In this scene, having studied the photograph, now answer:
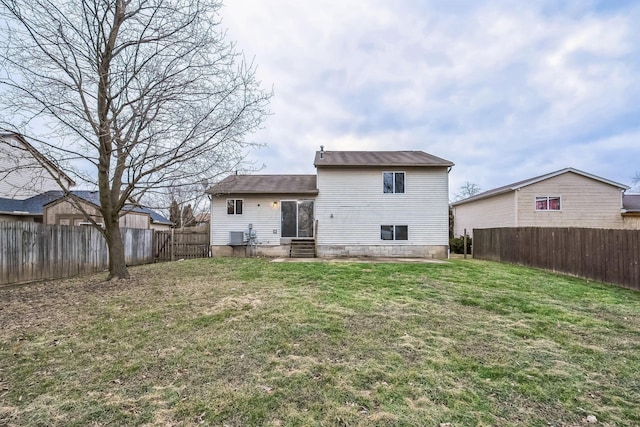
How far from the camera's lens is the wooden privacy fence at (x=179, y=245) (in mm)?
15188

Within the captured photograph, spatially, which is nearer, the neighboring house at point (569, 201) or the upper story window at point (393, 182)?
the upper story window at point (393, 182)

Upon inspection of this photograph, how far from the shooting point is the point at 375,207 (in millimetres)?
14945

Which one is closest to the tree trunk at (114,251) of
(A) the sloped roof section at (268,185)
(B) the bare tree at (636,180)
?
(A) the sloped roof section at (268,185)

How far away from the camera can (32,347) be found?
3.88 meters

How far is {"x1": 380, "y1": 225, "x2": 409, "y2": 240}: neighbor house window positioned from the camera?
14930 mm

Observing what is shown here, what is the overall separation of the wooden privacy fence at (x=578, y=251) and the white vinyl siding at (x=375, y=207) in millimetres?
2945

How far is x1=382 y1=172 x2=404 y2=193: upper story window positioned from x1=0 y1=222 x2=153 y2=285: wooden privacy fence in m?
11.8

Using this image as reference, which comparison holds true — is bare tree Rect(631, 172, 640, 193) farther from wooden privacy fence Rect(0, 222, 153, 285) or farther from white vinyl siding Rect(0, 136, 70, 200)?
white vinyl siding Rect(0, 136, 70, 200)

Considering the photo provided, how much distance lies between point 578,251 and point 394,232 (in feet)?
22.5

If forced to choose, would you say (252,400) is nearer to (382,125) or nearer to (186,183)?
(186,183)

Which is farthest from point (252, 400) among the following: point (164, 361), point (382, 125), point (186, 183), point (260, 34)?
point (382, 125)

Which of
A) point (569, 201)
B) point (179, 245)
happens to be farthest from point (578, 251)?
point (179, 245)

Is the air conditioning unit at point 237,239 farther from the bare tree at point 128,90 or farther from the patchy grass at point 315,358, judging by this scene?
the patchy grass at point 315,358

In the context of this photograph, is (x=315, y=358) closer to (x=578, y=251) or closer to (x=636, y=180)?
(x=578, y=251)
